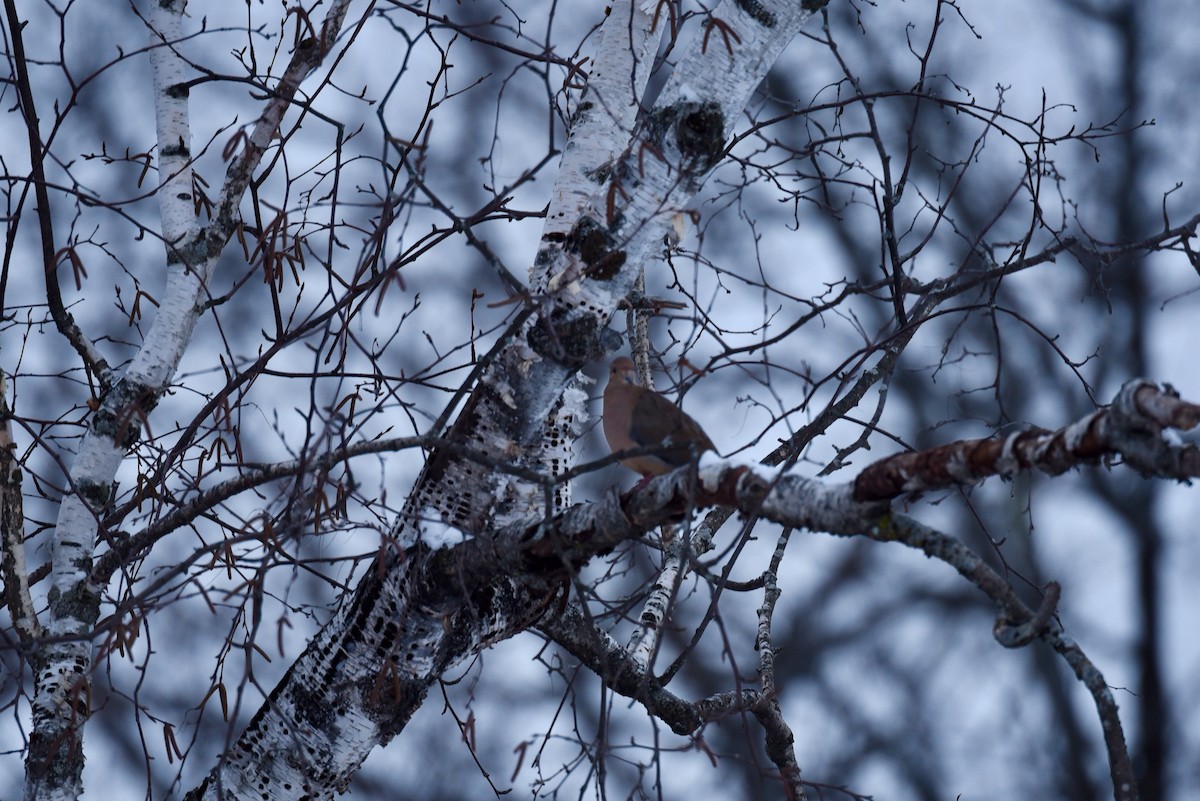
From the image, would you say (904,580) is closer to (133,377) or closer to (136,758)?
(136,758)

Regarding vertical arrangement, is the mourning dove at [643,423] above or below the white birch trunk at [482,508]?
above

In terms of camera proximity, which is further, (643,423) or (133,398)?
(643,423)

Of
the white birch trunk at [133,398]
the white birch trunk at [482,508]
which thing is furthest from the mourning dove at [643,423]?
the white birch trunk at [133,398]

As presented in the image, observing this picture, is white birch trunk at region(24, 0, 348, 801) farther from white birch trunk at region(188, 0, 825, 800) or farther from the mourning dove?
the mourning dove

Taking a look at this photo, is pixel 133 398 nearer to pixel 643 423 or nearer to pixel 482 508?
pixel 482 508

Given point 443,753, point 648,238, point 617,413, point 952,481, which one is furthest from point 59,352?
point 952,481

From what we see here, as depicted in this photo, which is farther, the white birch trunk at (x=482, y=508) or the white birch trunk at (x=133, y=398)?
the white birch trunk at (x=133, y=398)

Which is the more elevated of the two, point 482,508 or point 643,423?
point 643,423

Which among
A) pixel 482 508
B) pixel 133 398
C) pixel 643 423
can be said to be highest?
pixel 643 423

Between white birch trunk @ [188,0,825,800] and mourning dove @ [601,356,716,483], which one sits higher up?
mourning dove @ [601,356,716,483]

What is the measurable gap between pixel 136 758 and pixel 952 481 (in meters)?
8.72

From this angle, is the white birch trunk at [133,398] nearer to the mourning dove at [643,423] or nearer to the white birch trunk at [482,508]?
the white birch trunk at [482,508]

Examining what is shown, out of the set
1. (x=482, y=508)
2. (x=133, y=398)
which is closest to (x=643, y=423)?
(x=482, y=508)

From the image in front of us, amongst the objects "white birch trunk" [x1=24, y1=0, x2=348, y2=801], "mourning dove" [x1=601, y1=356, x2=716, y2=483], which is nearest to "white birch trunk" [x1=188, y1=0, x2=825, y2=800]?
"white birch trunk" [x1=24, y1=0, x2=348, y2=801]
